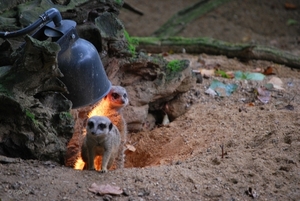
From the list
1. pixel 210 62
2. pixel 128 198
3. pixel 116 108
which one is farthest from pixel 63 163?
pixel 210 62

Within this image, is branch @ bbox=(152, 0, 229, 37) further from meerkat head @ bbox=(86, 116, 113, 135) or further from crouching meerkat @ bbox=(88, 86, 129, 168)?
meerkat head @ bbox=(86, 116, 113, 135)

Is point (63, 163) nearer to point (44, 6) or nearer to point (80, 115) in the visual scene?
point (80, 115)

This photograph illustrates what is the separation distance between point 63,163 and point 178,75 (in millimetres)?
1731

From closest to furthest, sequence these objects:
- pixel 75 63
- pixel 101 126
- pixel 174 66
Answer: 1. pixel 75 63
2. pixel 101 126
3. pixel 174 66

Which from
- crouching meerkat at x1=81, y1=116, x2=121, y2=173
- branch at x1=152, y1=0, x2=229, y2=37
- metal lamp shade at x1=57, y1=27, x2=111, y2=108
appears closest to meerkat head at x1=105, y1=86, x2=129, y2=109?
crouching meerkat at x1=81, y1=116, x2=121, y2=173

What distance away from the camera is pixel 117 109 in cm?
509

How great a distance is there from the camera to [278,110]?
5.04 metres

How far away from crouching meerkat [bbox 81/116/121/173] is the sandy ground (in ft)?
1.08

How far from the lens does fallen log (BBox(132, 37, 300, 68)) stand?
6.84 meters

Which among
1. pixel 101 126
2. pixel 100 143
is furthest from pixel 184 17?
pixel 101 126

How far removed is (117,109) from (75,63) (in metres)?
1.55

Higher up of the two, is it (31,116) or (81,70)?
(81,70)

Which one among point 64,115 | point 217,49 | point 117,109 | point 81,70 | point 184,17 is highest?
point 81,70

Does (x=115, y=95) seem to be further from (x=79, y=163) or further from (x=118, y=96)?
(x=79, y=163)
